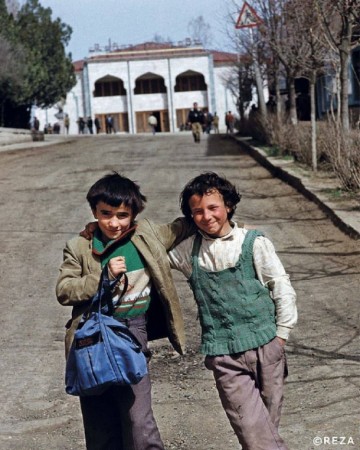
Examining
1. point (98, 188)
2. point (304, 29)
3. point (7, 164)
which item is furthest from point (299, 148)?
point (98, 188)

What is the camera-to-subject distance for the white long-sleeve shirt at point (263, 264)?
381 cm

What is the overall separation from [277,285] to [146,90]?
78.4 m

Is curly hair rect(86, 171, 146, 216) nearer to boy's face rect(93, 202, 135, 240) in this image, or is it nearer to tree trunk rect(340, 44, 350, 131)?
boy's face rect(93, 202, 135, 240)

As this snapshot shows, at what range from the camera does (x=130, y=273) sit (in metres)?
3.87

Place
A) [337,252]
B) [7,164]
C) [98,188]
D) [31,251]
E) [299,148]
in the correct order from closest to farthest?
[98,188]
[337,252]
[31,251]
[299,148]
[7,164]

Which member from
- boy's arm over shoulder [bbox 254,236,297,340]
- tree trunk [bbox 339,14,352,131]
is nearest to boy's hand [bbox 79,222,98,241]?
boy's arm over shoulder [bbox 254,236,297,340]

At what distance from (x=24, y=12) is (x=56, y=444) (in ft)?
168

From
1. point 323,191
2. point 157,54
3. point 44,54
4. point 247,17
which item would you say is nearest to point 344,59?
point 323,191

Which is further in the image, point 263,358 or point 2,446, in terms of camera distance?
point 2,446

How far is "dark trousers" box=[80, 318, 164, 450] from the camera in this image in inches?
149

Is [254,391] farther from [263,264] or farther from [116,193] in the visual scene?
[116,193]

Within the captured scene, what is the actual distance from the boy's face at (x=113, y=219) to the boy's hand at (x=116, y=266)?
15 centimetres

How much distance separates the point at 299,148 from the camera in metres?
19.2

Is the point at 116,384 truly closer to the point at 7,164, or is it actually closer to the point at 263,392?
the point at 263,392
